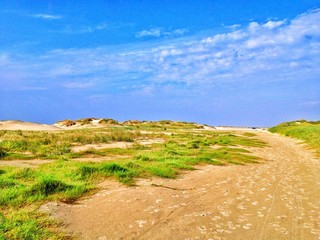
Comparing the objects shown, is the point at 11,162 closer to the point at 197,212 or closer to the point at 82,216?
the point at 82,216

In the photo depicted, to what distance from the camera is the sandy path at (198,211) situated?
6320mm

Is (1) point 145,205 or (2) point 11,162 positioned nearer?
(1) point 145,205

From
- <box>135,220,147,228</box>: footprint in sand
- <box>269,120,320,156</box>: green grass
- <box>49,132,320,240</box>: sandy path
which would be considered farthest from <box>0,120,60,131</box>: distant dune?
<box>135,220,147,228</box>: footprint in sand

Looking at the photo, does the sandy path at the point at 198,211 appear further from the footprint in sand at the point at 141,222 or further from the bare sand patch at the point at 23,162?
the bare sand patch at the point at 23,162

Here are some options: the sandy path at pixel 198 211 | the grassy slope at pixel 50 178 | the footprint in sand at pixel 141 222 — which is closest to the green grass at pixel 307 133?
the grassy slope at pixel 50 178

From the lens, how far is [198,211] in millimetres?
7691

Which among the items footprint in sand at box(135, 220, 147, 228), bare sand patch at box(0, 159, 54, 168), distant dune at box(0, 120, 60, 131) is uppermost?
distant dune at box(0, 120, 60, 131)

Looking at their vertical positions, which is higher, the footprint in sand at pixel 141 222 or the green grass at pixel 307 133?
the green grass at pixel 307 133

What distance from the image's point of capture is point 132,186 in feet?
33.0

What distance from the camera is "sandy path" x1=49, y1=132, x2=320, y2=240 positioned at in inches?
249

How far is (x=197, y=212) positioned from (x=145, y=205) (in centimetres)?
134

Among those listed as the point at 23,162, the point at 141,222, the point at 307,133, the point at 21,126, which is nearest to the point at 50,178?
Answer: the point at 141,222

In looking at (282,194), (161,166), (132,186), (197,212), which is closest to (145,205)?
(197,212)

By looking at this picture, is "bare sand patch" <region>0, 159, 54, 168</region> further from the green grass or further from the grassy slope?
the green grass
